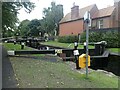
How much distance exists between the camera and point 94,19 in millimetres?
39531

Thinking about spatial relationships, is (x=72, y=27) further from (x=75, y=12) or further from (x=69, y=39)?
(x=69, y=39)

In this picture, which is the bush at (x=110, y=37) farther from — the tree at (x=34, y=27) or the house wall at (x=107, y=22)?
the tree at (x=34, y=27)

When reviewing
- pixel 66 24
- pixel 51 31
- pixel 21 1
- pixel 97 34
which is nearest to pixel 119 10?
pixel 97 34

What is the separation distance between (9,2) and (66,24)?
29.9 m

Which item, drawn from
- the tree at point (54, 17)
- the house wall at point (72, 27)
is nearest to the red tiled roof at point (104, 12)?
the house wall at point (72, 27)

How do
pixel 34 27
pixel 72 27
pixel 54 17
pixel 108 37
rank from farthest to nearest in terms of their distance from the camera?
pixel 34 27, pixel 54 17, pixel 72 27, pixel 108 37

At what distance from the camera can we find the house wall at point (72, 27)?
1570 inches

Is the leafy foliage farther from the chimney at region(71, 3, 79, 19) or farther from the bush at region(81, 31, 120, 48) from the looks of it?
the bush at region(81, 31, 120, 48)

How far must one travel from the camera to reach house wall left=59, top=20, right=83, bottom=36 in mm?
39878

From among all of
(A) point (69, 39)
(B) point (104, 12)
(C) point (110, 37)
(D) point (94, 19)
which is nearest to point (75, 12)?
(D) point (94, 19)

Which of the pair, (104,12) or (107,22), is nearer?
(107,22)

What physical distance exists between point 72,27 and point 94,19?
4886mm

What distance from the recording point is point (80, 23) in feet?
131

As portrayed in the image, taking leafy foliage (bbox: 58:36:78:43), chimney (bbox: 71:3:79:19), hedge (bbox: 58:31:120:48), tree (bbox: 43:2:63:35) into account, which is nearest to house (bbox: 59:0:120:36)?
chimney (bbox: 71:3:79:19)
